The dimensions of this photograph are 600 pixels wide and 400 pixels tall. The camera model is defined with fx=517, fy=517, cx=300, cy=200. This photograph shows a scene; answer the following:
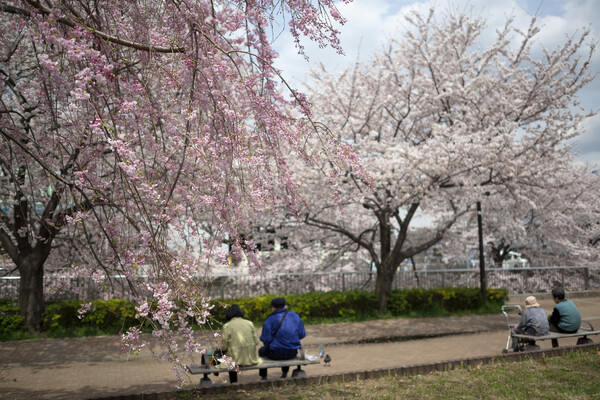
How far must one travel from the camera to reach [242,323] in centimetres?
743

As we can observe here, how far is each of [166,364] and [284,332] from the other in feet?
10.7

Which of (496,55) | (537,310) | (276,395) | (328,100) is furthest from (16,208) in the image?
(496,55)

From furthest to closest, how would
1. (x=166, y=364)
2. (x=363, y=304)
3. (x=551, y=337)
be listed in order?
(x=363, y=304) < (x=166, y=364) < (x=551, y=337)

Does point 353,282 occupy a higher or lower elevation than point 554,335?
higher

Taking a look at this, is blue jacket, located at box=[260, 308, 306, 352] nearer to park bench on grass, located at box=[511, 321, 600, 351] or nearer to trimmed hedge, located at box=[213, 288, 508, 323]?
park bench on grass, located at box=[511, 321, 600, 351]

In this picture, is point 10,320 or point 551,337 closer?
point 551,337

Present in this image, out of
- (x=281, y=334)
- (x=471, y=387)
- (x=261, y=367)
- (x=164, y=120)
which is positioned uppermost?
(x=164, y=120)

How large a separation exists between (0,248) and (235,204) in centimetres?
1015

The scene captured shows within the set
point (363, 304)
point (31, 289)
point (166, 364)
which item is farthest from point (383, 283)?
point (31, 289)

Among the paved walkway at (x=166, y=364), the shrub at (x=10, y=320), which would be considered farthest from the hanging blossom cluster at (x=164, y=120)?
the shrub at (x=10, y=320)

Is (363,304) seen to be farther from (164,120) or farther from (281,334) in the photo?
(164,120)

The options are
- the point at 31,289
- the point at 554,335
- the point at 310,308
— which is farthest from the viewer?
the point at 310,308

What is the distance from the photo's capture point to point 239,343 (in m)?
7.20

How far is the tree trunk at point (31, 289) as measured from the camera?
12.4 meters
